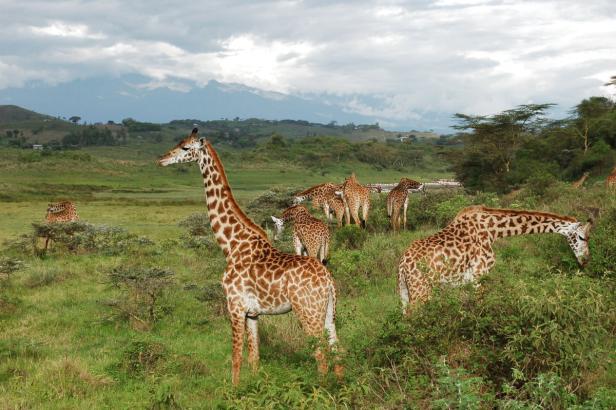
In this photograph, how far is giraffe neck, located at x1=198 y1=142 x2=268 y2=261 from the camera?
862 centimetres

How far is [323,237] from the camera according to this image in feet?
50.8

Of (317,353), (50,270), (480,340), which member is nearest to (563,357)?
(480,340)

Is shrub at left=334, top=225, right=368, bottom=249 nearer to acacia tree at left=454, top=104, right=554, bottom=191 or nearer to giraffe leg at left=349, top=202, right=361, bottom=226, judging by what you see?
giraffe leg at left=349, top=202, right=361, bottom=226

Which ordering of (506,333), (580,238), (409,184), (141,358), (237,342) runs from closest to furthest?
(506,333)
(237,342)
(141,358)
(580,238)
(409,184)

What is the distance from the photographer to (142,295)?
43.0 ft

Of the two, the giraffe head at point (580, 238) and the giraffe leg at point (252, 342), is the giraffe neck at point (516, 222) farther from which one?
the giraffe leg at point (252, 342)

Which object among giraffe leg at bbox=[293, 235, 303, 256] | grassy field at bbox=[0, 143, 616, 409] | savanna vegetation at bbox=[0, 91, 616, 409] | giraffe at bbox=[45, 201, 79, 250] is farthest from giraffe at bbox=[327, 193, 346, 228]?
giraffe at bbox=[45, 201, 79, 250]

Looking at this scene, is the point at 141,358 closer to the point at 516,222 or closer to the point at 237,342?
the point at 237,342

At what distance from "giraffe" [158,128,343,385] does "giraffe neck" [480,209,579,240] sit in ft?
11.7

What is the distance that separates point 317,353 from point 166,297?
7.54 metres

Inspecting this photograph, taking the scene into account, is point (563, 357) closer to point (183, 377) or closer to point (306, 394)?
point (306, 394)

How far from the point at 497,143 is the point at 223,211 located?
101 feet

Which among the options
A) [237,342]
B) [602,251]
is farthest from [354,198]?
[237,342]

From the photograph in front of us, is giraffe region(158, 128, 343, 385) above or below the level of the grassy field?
above
